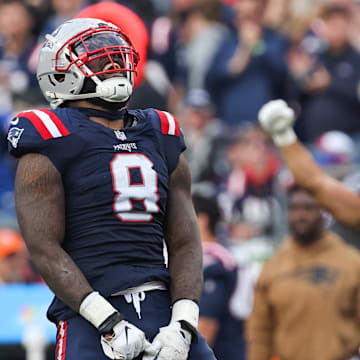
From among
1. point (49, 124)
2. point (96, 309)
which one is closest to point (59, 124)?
point (49, 124)

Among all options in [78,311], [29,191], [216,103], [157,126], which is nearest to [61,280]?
[78,311]

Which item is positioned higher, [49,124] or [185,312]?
[49,124]

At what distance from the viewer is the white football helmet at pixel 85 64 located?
3410 millimetres

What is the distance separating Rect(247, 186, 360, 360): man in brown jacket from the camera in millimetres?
6078

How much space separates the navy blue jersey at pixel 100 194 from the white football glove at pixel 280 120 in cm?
192

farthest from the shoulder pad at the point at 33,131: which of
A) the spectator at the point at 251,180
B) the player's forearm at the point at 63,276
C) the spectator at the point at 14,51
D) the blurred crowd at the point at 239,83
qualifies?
the spectator at the point at 14,51

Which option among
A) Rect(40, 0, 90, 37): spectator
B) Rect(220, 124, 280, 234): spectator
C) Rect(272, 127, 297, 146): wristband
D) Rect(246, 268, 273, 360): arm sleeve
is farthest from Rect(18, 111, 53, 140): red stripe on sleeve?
Rect(40, 0, 90, 37): spectator

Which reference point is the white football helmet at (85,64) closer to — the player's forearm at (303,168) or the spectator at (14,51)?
the player's forearm at (303,168)

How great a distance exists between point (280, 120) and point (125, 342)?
97.9 inches

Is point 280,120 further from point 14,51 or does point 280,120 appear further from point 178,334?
point 14,51

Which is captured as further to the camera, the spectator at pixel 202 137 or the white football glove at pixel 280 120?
the spectator at pixel 202 137

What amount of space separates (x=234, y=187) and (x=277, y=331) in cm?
237

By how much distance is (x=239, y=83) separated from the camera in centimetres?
950

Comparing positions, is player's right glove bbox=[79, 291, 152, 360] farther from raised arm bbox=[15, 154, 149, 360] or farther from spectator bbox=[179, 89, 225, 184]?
spectator bbox=[179, 89, 225, 184]
